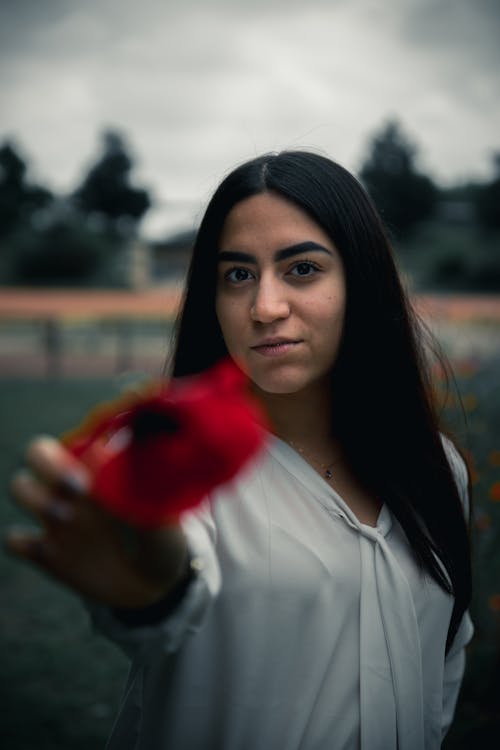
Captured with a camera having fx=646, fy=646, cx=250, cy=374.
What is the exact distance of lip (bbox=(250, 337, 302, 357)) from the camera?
126 cm

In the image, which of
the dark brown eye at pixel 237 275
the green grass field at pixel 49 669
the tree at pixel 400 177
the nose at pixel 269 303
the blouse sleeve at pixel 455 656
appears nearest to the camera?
the nose at pixel 269 303

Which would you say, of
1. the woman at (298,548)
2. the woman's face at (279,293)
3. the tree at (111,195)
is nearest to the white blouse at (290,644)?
the woman at (298,548)

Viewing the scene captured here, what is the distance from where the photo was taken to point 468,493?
178cm

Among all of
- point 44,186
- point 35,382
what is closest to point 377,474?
point 35,382

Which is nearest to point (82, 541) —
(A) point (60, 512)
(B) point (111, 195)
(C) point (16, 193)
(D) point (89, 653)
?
(A) point (60, 512)

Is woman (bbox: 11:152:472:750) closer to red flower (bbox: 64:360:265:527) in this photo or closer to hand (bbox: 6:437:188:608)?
hand (bbox: 6:437:188:608)

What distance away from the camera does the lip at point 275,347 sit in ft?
4.13

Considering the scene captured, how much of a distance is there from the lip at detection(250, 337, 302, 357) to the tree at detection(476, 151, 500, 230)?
3849 centimetres

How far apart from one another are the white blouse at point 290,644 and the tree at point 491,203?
38.5 m

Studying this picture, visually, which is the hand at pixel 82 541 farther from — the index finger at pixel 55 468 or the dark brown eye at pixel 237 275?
the dark brown eye at pixel 237 275

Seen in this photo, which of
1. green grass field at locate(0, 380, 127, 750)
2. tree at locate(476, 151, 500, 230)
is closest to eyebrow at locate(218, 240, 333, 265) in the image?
green grass field at locate(0, 380, 127, 750)

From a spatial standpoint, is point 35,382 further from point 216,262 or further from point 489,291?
point 489,291

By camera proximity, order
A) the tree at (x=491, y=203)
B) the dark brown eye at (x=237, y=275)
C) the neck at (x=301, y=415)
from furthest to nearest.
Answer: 1. the tree at (x=491, y=203)
2. the neck at (x=301, y=415)
3. the dark brown eye at (x=237, y=275)

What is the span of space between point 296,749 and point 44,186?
153ft
